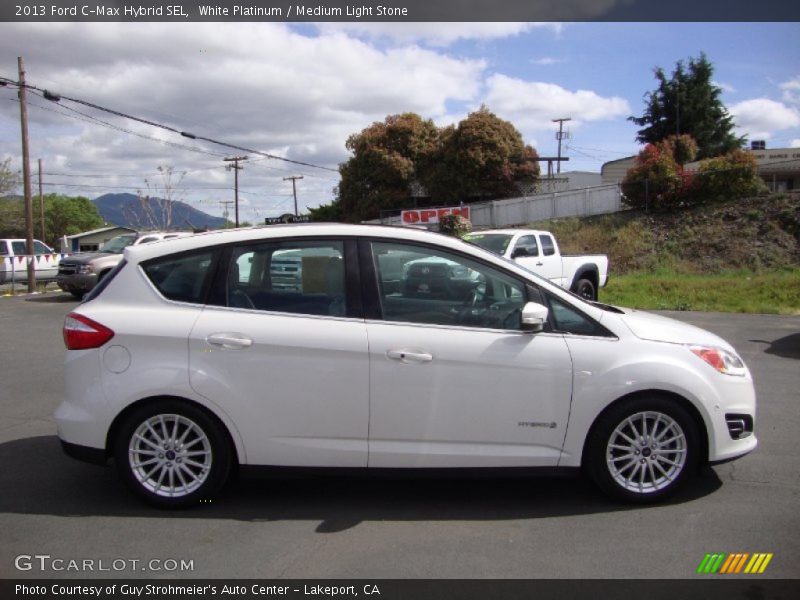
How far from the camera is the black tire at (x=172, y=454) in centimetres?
409

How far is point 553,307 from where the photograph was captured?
424 centimetres

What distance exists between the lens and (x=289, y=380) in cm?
405

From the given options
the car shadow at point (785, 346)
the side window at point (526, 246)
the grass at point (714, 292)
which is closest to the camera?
the car shadow at point (785, 346)

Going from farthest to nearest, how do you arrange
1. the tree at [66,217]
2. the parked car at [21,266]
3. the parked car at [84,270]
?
the tree at [66,217] → the parked car at [21,266] → the parked car at [84,270]

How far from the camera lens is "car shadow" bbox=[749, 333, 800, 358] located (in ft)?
32.1

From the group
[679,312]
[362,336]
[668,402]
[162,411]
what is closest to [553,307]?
[668,402]

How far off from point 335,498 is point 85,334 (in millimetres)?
1894

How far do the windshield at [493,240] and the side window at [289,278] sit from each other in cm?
954

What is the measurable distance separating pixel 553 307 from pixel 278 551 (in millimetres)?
2177

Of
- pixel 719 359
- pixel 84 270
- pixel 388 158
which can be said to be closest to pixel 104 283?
pixel 719 359

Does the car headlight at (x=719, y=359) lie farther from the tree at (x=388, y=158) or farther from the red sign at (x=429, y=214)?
the tree at (x=388, y=158)

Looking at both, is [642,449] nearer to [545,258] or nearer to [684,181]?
[545,258]

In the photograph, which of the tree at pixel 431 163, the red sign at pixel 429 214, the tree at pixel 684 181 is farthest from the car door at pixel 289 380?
the tree at pixel 431 163
